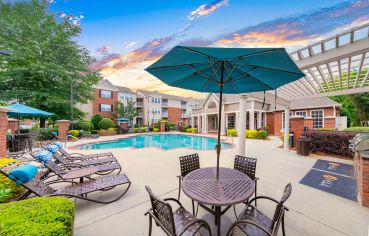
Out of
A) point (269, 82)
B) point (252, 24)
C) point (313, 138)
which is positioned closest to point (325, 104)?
point (313, 138)

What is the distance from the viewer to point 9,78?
48.4 ft

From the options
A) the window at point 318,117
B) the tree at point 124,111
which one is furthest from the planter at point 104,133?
the window at point 318,117

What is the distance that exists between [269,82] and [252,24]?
6.93 m

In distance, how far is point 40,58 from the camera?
15.6 meters

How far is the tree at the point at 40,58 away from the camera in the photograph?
47.8 ft

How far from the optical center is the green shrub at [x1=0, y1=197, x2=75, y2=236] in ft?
4.94

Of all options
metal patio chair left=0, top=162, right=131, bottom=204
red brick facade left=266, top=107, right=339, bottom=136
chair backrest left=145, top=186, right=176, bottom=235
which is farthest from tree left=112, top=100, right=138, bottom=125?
chair backrest left=145, top=186, right=176, bottom=235

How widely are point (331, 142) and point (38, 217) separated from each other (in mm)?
11913

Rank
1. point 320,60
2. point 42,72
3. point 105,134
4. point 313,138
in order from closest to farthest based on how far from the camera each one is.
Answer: point 320,60
point 313,138
point 42,72
point 105,134

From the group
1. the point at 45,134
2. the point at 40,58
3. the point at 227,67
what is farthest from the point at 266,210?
the point at 40,58

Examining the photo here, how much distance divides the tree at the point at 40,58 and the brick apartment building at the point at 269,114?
60.4 feet

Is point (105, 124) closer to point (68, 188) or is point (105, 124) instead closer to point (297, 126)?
point (68, 188)

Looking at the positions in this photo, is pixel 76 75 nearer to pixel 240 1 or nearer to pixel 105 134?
pixel 105 134

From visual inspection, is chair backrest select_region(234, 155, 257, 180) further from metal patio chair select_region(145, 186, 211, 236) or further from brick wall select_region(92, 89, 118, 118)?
brick wall select_region(92, 89, 118, 118)
